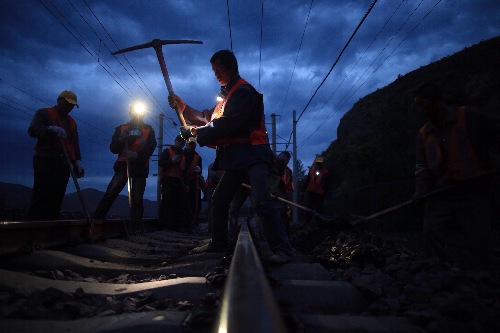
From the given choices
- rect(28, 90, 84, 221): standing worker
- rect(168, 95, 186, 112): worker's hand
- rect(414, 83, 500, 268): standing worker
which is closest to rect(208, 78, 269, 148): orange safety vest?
rect(168, 95, 186, 112): worker's hand

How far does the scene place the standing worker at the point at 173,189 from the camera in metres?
8.12

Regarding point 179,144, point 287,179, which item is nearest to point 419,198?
point 287,179

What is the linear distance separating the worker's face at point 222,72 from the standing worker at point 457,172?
1.95 m

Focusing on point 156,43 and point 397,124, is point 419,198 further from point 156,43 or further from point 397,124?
point 397,124

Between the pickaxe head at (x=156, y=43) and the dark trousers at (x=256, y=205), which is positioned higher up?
the pickaxe head at (x=156, y=43)

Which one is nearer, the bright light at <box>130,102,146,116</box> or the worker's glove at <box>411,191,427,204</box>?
the worker's glove at <box>411,191,427,204</box>

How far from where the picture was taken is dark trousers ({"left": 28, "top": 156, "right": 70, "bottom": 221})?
4719 mm

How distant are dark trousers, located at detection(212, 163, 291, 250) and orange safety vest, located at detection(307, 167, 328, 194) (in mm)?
6887

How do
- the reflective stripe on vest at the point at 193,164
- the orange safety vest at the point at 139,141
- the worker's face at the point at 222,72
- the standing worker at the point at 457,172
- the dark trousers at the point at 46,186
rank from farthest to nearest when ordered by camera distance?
the reflective stripe on vest at the point at 193,164 < the orange safety vest at the point at 139,141 < the dark trousers at the point at 46,186 < the worker's face at the point at 222,72 < the standing worker at the point at 457,172

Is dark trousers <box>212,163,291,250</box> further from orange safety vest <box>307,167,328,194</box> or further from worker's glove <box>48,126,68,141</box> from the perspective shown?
orange safety vest <box>307,167,328,194</box>

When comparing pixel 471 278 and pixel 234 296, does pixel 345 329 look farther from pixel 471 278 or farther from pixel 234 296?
pixel 471 278

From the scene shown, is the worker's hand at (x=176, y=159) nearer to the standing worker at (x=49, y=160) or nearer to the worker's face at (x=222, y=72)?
the standing worker at (x=49, y=160)

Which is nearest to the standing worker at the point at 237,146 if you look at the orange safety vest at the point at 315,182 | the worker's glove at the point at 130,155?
the worker's glove at the point at 130,155

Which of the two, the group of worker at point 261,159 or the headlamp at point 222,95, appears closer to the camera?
the group of worker at point 261,159
